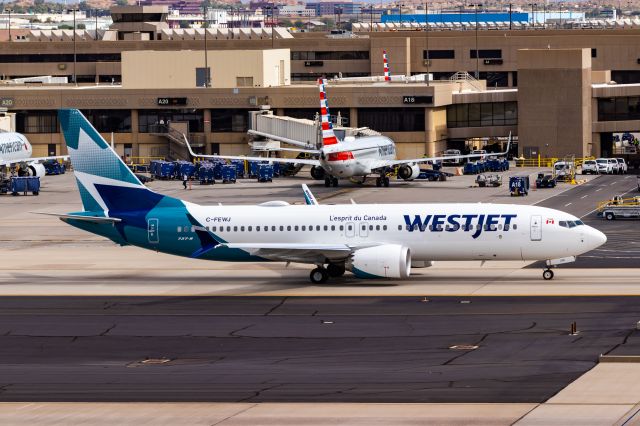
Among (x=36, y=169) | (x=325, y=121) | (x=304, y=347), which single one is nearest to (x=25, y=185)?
(x=36, y=169)

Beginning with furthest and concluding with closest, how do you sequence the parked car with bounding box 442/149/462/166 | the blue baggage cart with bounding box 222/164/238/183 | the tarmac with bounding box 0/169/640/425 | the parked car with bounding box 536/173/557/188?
the parked car with bounding box 442/149/462/166
the blue baggage cart with bounding box 222/164/238/183
the parked car with bounding box 536/173/557/188
the tarmac with bounding box 0/169/640/425

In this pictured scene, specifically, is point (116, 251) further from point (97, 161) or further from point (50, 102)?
point (50, 102)

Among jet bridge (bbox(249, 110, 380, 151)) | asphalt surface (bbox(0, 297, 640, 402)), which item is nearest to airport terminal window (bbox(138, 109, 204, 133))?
jet bridge (bbox(249, 110, 380, 151))

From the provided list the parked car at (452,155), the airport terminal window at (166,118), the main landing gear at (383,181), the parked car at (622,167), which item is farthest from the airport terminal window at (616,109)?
the airport terminal window at (166,118)

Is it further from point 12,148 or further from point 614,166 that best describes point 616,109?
point 12,148

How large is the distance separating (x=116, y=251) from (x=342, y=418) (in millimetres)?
44888

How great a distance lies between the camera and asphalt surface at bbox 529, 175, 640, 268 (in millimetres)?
74375

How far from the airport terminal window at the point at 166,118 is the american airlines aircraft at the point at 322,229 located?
83722 mm

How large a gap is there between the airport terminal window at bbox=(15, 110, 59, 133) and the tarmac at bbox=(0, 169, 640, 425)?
7347 cm

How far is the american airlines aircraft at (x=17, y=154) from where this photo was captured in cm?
13050

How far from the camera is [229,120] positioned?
15250 cm

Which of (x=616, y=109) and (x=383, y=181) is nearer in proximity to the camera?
(x=383, y=181)

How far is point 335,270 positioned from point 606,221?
33.6 meters

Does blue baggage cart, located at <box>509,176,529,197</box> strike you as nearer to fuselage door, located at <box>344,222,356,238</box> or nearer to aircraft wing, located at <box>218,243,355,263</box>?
fuselage door, located at <box>344,222,356,238</box>
